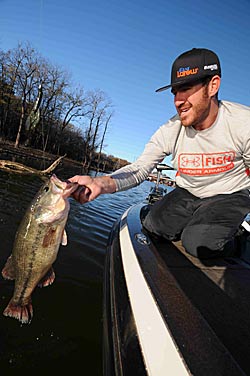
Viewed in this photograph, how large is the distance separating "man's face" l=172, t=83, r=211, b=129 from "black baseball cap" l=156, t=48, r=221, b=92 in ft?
0.33

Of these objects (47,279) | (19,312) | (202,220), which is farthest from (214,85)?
(19,312)

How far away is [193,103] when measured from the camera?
2.37 metres

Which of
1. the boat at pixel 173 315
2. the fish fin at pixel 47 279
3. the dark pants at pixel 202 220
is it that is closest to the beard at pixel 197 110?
the dark pants at pixel 202 220

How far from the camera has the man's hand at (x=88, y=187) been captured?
5.84 feet

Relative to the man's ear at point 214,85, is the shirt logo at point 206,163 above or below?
below

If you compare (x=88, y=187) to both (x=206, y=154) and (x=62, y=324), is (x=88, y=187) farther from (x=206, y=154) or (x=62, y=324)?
(x=206, y=154)

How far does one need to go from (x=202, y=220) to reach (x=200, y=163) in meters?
0.68

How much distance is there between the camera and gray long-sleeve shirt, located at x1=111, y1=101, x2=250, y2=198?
2430 millimetres

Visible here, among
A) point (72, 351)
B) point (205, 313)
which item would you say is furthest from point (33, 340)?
point (205, 313)

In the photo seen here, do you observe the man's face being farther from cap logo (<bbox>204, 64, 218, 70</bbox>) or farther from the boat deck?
the boat deck

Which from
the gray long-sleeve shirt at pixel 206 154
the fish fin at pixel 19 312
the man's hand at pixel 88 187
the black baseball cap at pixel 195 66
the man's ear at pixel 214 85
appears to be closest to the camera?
the fish fin at pixel 19 312

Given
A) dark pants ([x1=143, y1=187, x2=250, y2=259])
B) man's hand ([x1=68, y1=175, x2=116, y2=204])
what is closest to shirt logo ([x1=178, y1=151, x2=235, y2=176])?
dark pants ([x1=143, y1=187, x2=250, y2=259])

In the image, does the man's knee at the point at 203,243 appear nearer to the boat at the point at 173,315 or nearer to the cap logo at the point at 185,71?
the boat at the point at 173,315

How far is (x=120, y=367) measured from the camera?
3.84 ft
